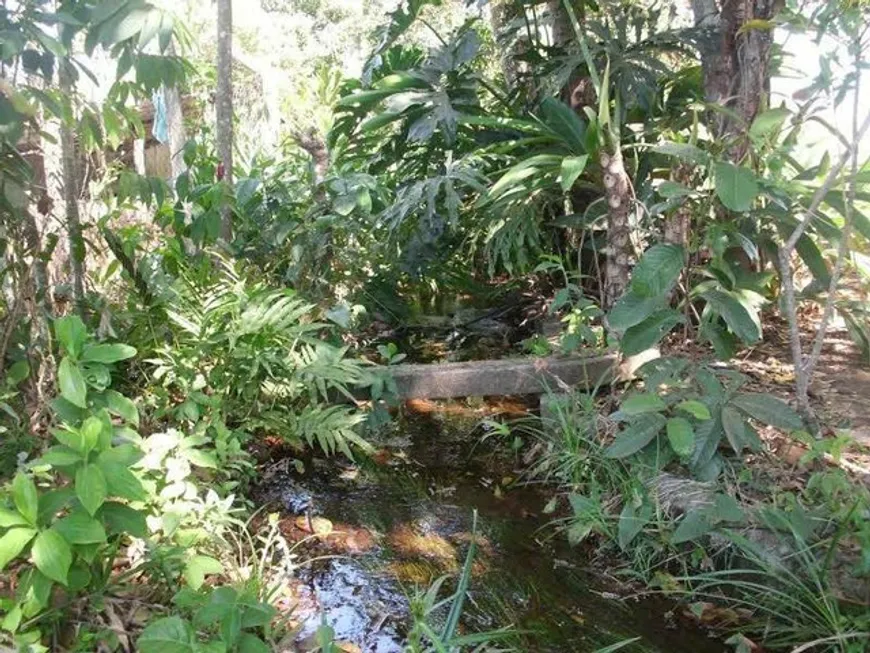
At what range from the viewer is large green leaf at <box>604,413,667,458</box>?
2.39 metres

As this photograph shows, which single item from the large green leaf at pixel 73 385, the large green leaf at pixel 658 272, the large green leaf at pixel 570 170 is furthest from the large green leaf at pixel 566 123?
the large green leaf at pixel 73 385

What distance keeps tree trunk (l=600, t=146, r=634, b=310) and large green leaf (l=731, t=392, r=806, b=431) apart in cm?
94

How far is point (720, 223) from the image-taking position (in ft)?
9.09

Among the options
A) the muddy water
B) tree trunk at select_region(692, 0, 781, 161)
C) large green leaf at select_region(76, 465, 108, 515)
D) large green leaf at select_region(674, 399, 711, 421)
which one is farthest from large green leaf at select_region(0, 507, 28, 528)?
tree trunk at select_region(692, 0, 781, 161)

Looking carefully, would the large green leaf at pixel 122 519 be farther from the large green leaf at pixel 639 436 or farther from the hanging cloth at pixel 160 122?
the hanging cloth at pixel 160 122

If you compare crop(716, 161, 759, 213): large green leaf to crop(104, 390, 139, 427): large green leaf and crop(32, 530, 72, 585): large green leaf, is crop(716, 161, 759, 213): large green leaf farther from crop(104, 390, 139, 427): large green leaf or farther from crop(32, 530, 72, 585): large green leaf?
crop(32, 530, 72, 585): large green leaf

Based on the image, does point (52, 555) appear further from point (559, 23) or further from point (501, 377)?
point (559, 23)

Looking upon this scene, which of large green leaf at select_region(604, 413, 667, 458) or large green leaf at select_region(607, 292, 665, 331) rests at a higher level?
large green leaf at select_region(607, 292, 665, 331)

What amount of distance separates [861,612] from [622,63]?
2.63 m

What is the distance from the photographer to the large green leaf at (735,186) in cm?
233

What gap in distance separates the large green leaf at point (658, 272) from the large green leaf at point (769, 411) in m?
0.42

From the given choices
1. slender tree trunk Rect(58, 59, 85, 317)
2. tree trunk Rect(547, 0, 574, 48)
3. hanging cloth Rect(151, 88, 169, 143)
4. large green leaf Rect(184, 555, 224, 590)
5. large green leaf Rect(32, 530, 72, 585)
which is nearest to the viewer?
large green leaf Rect(32, 530, 72, 585)

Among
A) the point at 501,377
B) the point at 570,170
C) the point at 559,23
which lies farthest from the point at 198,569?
the point at 559,23

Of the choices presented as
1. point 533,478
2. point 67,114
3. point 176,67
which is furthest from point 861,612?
point 67,114
